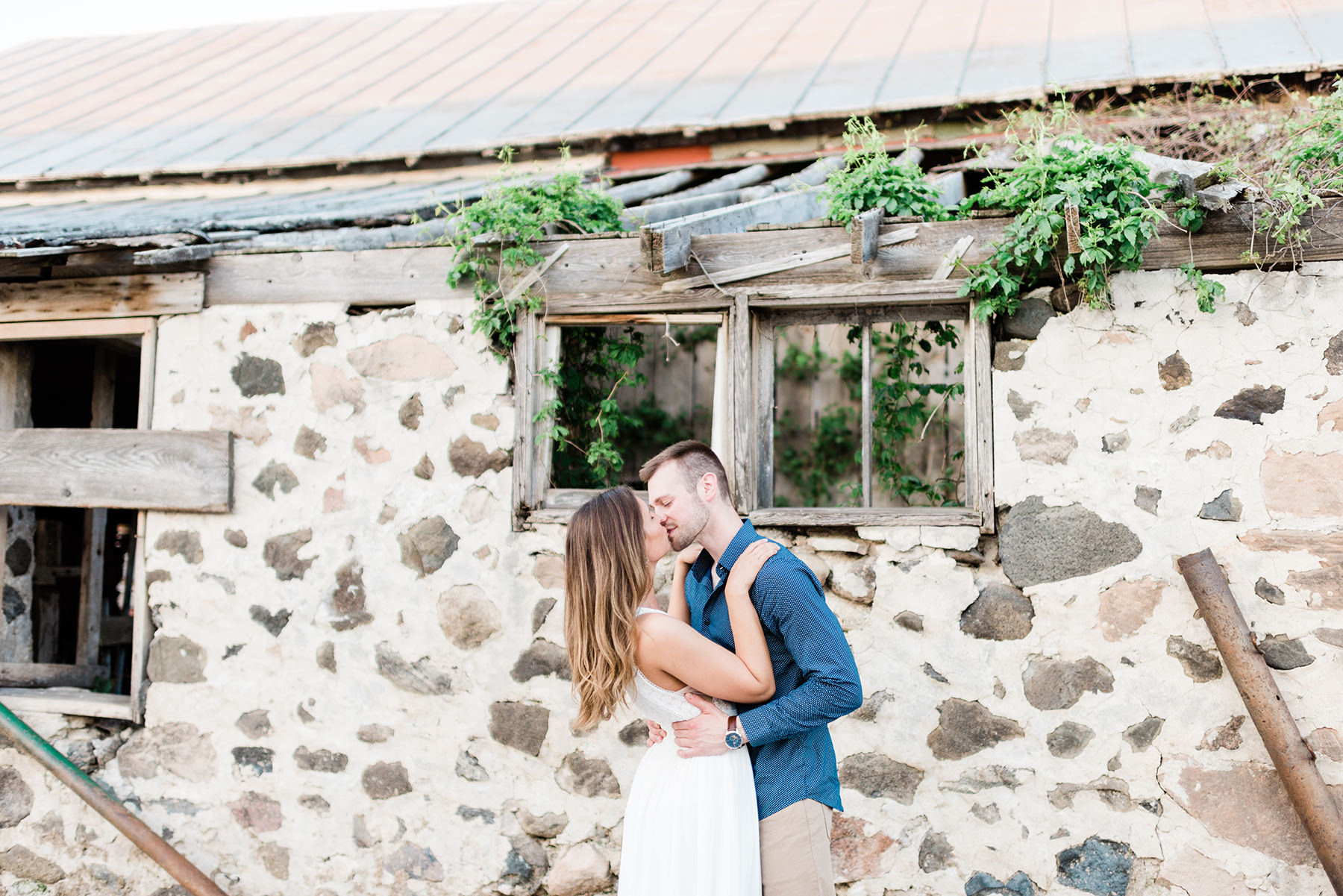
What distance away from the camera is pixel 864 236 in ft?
10.8

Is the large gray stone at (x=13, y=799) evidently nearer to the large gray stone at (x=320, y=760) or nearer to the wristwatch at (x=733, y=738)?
the large gray stone at (x=320, y=760)

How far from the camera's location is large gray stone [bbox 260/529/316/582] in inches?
154

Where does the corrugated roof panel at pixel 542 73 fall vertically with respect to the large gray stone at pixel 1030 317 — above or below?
above

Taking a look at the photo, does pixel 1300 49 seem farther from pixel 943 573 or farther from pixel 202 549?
pixel 202 549

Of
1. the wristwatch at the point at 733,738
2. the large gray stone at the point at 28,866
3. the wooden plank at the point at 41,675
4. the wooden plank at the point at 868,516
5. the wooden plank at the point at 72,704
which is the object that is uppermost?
the wooden plank at the point at 868,516

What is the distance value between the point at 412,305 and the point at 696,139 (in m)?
2.20

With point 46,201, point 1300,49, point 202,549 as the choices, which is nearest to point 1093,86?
point 1300,49

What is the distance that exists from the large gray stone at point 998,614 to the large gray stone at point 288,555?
2502mm

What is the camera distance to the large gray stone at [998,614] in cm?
326

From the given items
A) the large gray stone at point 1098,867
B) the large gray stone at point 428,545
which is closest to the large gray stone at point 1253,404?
the large gray stone at point 1098,867

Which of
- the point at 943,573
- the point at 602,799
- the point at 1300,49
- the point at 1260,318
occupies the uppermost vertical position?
the point at 1300,49

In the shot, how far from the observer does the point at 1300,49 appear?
4922 millimetres

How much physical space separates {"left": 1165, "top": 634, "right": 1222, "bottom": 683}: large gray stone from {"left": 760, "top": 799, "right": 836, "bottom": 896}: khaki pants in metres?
1.52

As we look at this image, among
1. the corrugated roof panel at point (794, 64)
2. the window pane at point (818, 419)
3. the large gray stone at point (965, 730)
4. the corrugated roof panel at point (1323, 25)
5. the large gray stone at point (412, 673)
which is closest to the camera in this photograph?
the large gray stone at point (965, 730)
